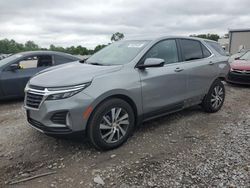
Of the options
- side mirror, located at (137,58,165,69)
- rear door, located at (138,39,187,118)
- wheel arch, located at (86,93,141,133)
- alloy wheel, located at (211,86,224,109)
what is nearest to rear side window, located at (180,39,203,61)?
rear door, located at (138,39,187,118)

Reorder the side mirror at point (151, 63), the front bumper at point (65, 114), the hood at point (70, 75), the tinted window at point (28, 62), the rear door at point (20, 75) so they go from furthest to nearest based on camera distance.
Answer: the tinted window at point (28, 62) → the rear door at point (20, 75) → the side mirror at point (151, 63) → the hood at point (70, 75) → the front bumper at point (65, 114)

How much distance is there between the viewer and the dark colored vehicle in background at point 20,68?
669 centimetres

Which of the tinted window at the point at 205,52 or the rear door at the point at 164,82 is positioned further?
the tinted window at the point at 205,52

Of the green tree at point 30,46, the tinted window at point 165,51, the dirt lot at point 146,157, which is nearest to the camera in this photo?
the dirt lot at point 146,157

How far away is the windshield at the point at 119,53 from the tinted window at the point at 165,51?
19cm

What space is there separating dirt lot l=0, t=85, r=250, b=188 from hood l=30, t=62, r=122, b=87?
2.60ft

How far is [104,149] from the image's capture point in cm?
378

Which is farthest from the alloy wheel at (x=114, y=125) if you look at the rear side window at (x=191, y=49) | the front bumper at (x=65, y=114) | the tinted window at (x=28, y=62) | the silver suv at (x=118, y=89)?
the tinted window at (x=28, y=62)

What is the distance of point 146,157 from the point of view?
3645mm

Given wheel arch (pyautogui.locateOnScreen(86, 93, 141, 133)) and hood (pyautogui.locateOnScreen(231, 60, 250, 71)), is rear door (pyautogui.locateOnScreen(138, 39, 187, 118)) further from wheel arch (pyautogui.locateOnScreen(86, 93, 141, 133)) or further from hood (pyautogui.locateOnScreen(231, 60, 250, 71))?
hood (pyautogui.locateOnScreen(231, 60, 250, 71))

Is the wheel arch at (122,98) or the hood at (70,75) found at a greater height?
the hood at (70,75)

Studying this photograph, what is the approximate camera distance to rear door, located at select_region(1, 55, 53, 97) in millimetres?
6691

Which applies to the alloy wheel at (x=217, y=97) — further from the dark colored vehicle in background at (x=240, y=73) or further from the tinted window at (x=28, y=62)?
the tinted window at (x=28, y=62)

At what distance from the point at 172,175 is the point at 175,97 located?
5.80 ft
